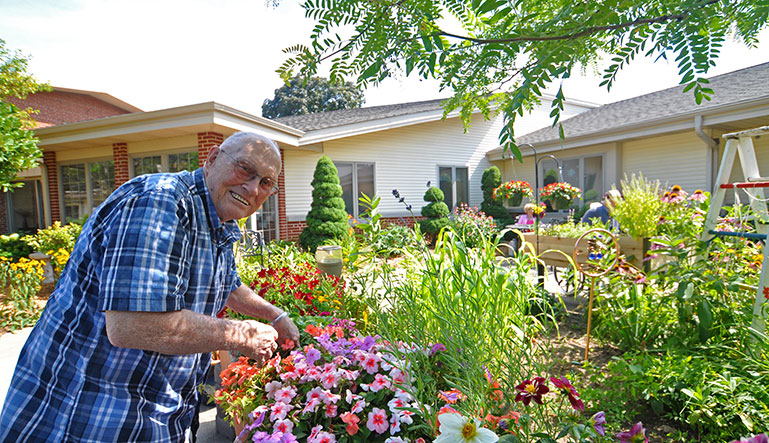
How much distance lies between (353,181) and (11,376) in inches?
342

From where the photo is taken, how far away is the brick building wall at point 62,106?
1542 cm

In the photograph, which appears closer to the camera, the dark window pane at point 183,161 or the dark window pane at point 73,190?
the dark window pane at point 183,161

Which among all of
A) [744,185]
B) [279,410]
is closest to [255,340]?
[279,410]

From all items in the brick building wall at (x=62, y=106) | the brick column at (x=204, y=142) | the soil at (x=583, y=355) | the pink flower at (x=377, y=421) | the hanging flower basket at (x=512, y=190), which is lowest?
the soil at (x=583, y=355)

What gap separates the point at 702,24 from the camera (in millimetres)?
716

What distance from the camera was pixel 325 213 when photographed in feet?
29.4

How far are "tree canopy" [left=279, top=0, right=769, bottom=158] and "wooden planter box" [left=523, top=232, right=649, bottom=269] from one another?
2.93 metres

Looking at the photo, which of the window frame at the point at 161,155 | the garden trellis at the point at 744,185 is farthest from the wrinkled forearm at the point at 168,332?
the window frame at the point at 161,155

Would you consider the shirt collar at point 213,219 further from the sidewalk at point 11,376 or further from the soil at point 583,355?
the sidewalk at point 11,376

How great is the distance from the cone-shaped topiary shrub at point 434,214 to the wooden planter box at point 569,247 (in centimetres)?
624

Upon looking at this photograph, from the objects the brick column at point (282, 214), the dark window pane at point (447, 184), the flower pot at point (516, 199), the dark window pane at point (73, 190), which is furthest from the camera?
the dark window pane at point (447, 184)

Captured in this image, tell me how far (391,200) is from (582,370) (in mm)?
9468

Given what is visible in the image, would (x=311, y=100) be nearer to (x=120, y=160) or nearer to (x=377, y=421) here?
(x=120, y=160)

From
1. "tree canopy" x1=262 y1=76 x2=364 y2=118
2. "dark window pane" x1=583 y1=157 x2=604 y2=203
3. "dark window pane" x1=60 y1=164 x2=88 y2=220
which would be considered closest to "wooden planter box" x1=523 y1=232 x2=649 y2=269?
"dark window pane" x1=583 y1=157 x2=604 y2=203
